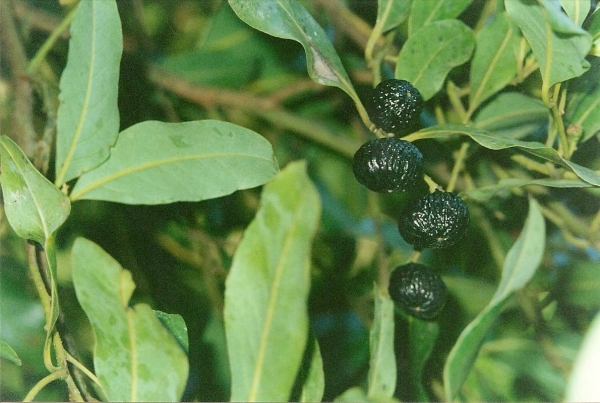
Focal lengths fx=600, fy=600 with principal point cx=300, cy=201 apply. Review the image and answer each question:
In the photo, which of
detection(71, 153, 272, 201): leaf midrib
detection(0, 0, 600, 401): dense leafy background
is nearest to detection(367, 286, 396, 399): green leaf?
detection(0, 0, 600, 401): dense leafy background

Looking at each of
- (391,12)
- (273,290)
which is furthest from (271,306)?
(391,12)

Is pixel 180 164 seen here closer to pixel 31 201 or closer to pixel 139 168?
A: pixel 139 168

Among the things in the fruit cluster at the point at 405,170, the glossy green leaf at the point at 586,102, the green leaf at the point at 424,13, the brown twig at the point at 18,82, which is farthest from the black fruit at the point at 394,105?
the brown twig at the point at 18,82

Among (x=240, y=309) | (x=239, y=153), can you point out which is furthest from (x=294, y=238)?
(x=239, y=153)

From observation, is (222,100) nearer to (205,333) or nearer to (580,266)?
(205,333)

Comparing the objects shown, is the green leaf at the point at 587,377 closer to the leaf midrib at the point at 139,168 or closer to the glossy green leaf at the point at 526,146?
the glossy green leaf at the point at 526,146
